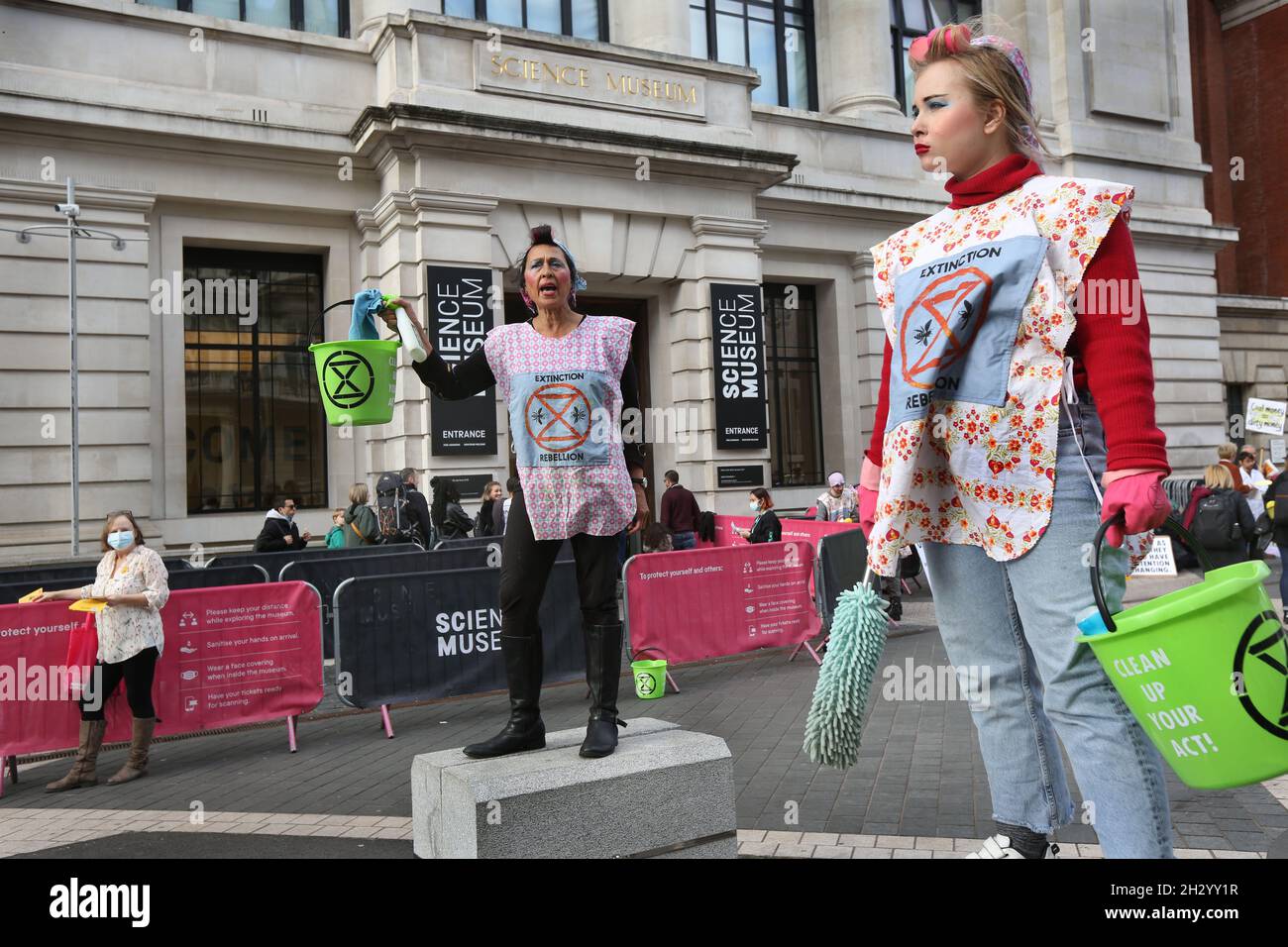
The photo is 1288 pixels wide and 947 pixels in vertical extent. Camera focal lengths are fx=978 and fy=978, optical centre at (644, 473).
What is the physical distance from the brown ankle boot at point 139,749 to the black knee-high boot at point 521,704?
3.73 m

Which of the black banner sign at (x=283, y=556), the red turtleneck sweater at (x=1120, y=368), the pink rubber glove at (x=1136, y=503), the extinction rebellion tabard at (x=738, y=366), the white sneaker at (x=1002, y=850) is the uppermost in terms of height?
the extinction rebellion tabard at (x=738, y=366)

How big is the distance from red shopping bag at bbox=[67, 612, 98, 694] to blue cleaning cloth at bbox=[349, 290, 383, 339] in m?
3.62

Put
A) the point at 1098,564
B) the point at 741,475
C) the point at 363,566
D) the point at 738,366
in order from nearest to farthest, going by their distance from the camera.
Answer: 1. the point at 1098,564
2. the point at 363,566
3. the point at 741,475
4. the point at 738,366

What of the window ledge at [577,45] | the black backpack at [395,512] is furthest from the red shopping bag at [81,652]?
the window ledge at [577,45]

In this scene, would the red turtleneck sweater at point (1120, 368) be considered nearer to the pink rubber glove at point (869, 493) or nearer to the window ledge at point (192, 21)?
the pink rubber glove at point (869, 493)

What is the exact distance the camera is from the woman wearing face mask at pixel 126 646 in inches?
251

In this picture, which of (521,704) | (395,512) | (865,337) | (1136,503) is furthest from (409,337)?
(865,337)

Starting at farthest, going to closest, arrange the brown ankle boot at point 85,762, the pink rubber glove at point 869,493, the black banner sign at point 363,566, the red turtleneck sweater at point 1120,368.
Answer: the black banner sign at point 363,566 → the brown ankle boot at point 85,762 → the pink rubber glove at point 869,493 → the red turtleneck sweater at point 1120,368

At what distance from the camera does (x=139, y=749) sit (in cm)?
643

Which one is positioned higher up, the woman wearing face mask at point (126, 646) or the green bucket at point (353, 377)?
the green bucket at point (353, 377)

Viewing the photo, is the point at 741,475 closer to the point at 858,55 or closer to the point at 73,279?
the point at 858,55

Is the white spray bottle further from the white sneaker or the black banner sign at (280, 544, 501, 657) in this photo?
the black banner sign at (280, 544, 501, 657)

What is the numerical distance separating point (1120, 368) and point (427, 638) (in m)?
6.23
